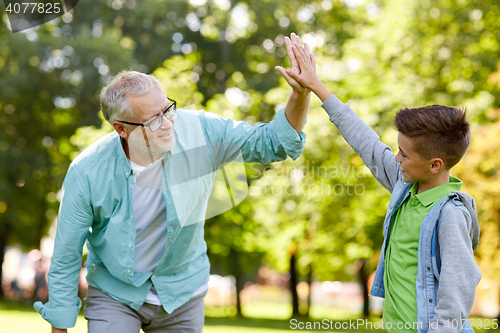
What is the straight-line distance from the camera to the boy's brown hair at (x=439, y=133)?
7.78ft

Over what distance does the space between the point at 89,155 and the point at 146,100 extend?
1.45 ft

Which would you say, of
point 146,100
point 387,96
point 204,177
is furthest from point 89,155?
point 387,96

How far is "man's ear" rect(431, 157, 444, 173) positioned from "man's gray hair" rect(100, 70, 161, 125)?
59.2 inches

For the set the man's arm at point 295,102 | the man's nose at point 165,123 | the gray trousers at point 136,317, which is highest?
the man's arm at point 295,102

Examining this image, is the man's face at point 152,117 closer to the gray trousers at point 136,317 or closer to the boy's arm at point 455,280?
the gray trousers at point 136,317

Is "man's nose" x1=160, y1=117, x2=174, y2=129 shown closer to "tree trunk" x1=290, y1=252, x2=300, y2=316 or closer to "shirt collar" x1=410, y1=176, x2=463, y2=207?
"shirt collar" x1=410, y1=176, x2=463, y2=207

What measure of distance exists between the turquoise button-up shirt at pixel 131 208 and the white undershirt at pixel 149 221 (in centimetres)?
5

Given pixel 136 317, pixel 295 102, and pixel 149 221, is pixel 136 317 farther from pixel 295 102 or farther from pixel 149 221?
pixel 295 102

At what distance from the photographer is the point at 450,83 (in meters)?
13.2

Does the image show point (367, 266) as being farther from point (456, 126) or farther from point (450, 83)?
point (456, 126)

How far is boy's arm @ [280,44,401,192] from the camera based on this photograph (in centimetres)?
265

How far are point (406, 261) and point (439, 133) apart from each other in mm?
629
